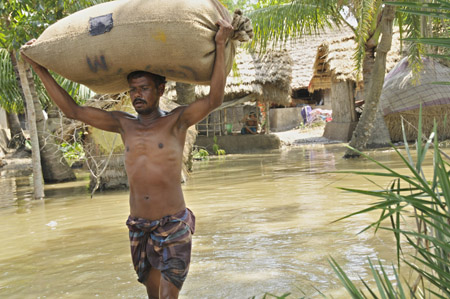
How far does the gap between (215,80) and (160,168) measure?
51 centimetres

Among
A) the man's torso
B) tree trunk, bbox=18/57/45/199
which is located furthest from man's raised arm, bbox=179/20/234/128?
tree trunk, bbox=18/57/45/199

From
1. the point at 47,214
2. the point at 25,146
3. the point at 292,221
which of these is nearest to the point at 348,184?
the point at 292,221

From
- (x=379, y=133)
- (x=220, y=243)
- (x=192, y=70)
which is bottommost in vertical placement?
(x=220, y=243)

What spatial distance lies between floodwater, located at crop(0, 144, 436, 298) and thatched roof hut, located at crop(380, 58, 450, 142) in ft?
22.3

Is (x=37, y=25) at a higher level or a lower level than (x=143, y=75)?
higher

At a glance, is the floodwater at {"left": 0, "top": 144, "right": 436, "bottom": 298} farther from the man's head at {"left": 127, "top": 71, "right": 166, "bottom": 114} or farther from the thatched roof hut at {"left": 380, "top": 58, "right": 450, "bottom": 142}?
the thatched roof hut at {"left": 380, "top": 58, "right": 450, "bottom": 142}

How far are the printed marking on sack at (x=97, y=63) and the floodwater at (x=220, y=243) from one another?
138cm

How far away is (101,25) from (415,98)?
39.6 feet

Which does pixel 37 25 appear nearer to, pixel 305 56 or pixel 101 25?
pixel 101 25

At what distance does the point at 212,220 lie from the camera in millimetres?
5109

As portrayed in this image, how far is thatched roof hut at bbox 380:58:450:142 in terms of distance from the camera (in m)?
12.9

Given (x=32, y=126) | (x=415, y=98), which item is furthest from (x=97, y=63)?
(x=415, y=98)

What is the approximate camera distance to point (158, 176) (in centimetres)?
242

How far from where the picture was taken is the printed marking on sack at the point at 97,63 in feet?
8.14
